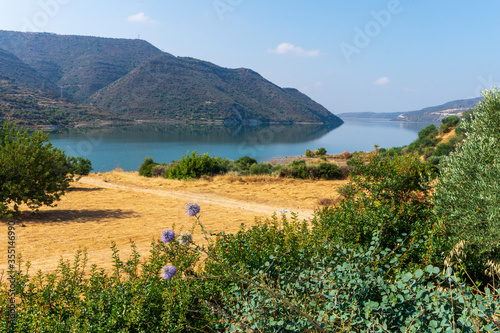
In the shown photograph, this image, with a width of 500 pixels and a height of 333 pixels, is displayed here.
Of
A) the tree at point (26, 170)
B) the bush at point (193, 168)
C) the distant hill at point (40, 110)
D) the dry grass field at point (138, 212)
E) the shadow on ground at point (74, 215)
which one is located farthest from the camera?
the distant hill at point (40, 110)

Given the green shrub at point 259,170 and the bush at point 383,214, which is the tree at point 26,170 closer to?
the bush at point 383,214

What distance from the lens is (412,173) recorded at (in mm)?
6465

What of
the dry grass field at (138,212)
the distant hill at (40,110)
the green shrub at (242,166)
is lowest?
the dry grass field at (138,212)

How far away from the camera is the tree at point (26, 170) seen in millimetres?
8922

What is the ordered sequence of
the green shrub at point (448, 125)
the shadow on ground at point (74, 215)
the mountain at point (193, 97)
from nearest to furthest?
the shadow on ground at point (74, 215) < the green shrub at point (448, 125) < the mountain at point (193, 97)

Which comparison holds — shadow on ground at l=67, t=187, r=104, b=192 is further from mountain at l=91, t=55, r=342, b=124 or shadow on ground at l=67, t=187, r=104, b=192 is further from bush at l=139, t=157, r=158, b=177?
mountain at l=91, t=55, r=342, b=124

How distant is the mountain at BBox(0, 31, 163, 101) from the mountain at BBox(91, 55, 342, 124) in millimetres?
15730

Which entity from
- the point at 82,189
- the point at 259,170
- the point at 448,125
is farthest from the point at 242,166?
the point at 448,125

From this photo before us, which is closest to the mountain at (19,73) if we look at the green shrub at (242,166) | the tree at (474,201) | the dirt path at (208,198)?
the green shrub at (242,166)

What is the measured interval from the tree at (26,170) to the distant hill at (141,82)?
8945 centimetres

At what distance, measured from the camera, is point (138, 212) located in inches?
412

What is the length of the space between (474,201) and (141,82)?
132790mm

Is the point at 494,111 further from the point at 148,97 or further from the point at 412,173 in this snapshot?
the point at 148,97

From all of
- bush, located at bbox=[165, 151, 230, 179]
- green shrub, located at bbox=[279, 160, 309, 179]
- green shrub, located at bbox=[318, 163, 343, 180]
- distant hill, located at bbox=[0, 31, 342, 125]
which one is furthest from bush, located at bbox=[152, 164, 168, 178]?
distant hill, located at bbox=[0, 31, 342, 125]
